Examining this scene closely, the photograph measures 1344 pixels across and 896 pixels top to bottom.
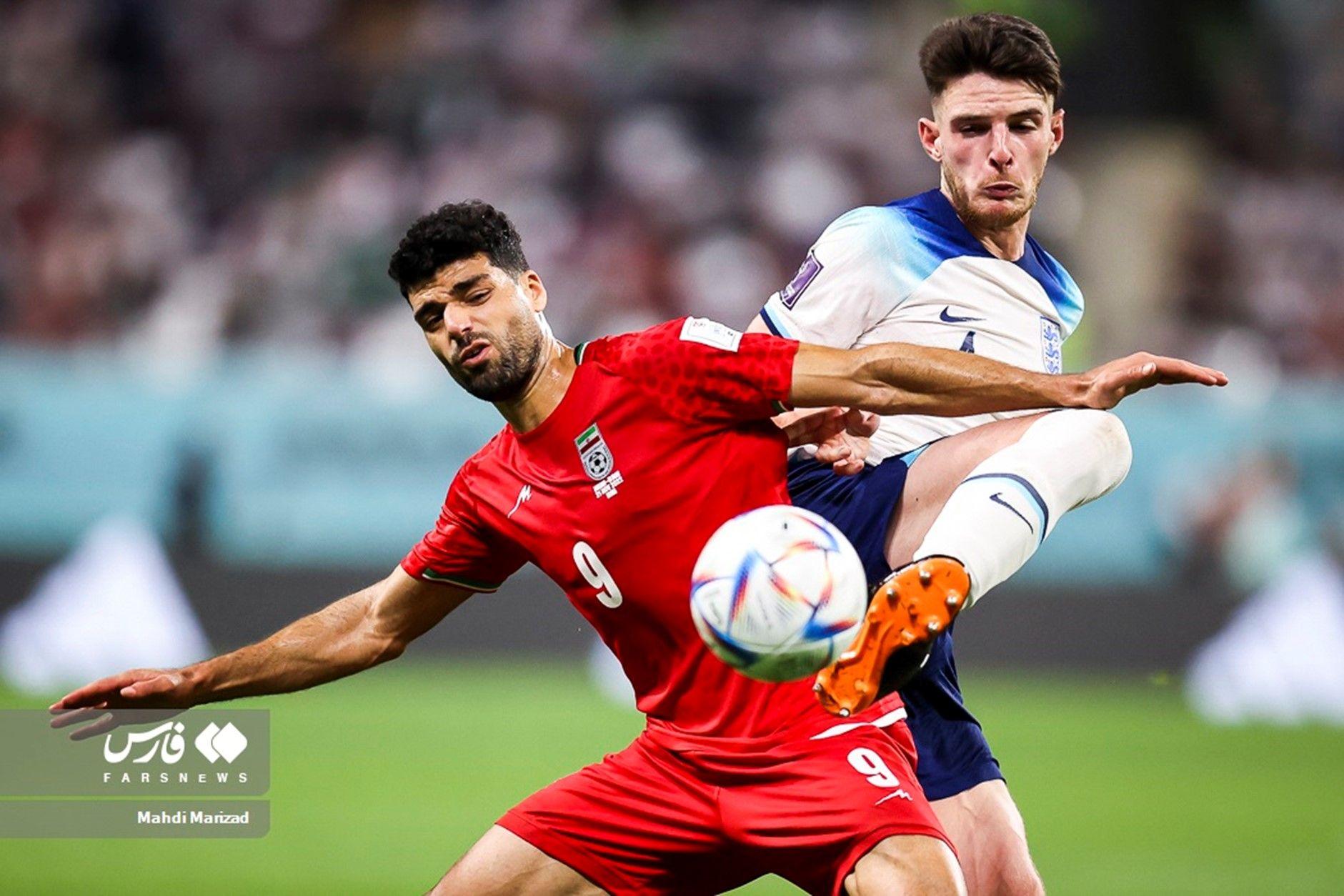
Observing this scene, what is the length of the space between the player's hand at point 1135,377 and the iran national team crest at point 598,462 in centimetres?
122

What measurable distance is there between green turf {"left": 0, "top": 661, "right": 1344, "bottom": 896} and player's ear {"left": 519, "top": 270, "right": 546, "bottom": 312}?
11.3 ft

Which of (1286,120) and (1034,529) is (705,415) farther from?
(1286,120)

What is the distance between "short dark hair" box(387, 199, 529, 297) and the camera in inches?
191

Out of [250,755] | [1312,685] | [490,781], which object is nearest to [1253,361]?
[1312,685]

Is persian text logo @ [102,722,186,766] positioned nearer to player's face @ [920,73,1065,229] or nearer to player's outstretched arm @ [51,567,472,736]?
player's outstretched arm @ [51,567,472,736]

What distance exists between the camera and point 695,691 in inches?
192

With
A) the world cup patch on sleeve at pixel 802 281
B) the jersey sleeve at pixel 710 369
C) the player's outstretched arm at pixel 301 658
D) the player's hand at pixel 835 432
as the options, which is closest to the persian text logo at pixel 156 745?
the player's outstretched arm at pixel 301 658

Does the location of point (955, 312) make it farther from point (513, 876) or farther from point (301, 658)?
point (301, 658)

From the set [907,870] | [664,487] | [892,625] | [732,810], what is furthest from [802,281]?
[907,870]

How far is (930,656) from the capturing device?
5.09 meters

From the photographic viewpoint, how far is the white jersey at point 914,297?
5.02m

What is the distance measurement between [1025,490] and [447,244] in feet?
5.31

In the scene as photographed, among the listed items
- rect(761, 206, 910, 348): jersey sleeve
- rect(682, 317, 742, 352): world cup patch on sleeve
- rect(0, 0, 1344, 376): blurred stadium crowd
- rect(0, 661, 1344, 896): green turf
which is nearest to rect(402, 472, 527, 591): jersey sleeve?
rect(682, 317, 742, 352): world cup patch on sleeve

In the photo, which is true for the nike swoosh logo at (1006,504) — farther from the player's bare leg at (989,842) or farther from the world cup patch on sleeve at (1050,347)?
the player's bare leg at (989,842)
